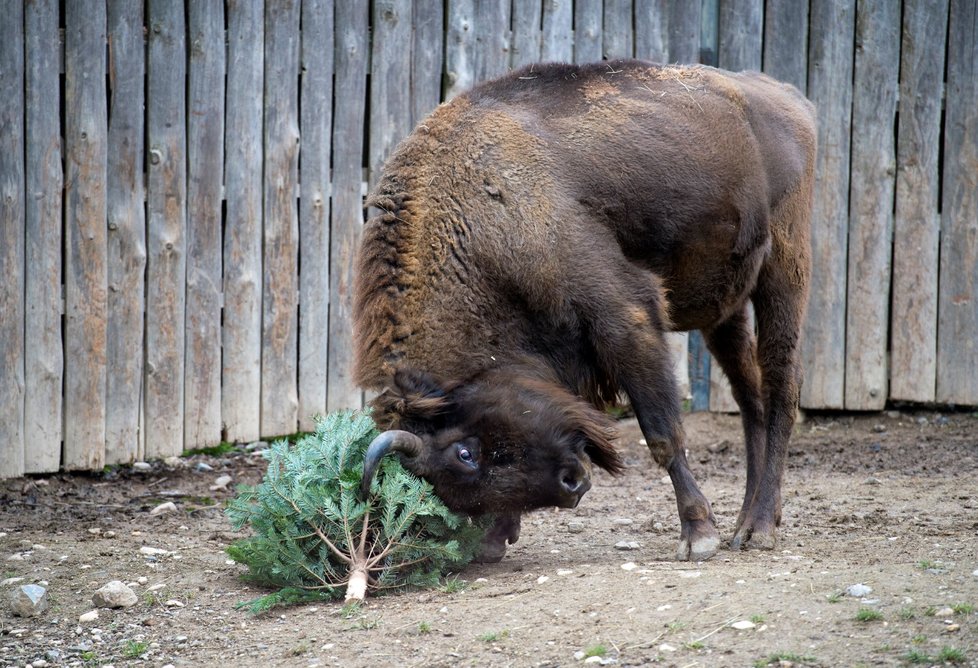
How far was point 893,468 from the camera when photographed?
710 centimetres

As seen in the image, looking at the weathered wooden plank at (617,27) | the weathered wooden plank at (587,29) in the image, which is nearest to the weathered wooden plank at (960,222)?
the weathered wooden plank at (617,27)

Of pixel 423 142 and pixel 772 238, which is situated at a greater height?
pixel 423 142

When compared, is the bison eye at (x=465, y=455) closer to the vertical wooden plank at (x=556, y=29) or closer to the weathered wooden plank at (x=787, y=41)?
the vertical wooden plank at (x=556, y=29)

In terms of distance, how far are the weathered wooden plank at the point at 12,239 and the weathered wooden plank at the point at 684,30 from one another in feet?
13.6

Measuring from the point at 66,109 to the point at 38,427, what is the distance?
181 cm

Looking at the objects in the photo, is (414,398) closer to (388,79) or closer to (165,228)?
(165,228)

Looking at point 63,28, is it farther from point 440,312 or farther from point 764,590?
point 764,590

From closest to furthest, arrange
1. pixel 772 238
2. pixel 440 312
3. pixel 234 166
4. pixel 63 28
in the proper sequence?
1. pixel 440 312
2. pixel 772 238
3. pixel 63 28
4. pixel 234 166

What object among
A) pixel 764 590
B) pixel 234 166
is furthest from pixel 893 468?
pixel 234 166

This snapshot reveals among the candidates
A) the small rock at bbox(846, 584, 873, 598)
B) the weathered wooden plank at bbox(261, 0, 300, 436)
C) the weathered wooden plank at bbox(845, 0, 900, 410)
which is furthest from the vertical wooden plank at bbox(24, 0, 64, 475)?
the weathered wooden plank at bbox(845, 0, 900, 410)

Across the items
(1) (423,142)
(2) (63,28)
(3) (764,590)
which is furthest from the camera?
(2) (63,28)

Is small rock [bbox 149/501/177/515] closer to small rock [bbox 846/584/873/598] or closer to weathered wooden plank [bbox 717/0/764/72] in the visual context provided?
small rock [bbox 846/584/873/598]

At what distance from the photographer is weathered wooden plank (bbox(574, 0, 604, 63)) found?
7555 millimetres

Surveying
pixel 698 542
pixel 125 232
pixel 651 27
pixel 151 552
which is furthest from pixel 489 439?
pixel 651 27
